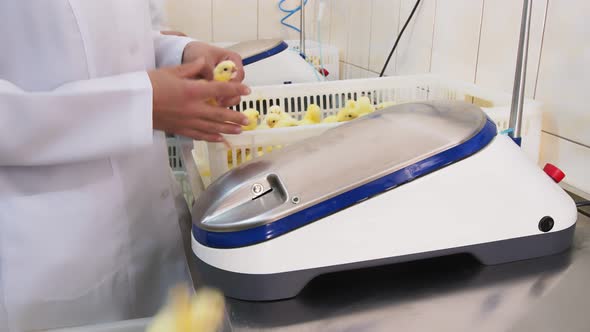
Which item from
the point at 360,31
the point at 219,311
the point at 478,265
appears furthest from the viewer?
the point at 360,31

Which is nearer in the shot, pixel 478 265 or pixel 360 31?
pixel 478 265

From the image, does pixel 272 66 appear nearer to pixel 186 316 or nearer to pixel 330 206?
pixel 330 206

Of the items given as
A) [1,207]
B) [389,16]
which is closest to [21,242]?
[1,207]

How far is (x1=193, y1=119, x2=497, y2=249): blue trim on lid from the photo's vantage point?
502mm

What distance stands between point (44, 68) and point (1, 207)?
0.57 feet

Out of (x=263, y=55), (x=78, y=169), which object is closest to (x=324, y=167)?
(x=78, y=169)

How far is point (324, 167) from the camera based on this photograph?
0.55 metres

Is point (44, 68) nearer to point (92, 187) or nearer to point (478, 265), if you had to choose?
point (92, 187)

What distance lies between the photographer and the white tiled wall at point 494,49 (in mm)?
826

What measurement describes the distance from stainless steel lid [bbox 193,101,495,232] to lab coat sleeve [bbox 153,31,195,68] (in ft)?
1.04

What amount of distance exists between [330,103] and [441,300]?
2.41ft

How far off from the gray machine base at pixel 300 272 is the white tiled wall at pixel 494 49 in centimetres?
31

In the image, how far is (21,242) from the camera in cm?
67

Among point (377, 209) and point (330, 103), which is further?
point (330, 103)
